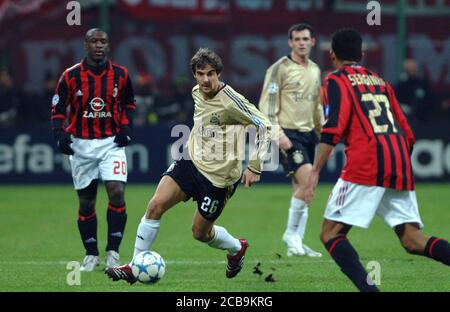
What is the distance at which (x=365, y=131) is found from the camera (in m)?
7.71

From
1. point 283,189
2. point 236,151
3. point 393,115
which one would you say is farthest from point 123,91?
point 283,189

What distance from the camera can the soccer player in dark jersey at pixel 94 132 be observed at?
33.3 feet

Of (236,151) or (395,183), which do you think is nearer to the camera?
(395,183)

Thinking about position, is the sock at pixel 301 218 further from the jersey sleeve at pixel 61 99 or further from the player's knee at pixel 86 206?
the jersey sleeve at pixel 61 99

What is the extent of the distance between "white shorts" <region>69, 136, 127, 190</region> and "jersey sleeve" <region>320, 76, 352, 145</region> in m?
3.07

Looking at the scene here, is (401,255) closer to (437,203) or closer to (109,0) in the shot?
(437,203)

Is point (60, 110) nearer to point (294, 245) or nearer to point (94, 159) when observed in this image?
point (94, 159)

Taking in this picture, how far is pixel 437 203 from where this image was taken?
16.8m

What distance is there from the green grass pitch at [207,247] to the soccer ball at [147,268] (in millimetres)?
126

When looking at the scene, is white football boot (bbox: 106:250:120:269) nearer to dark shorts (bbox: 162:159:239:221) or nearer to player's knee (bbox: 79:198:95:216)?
player's knee (bbox: 79:198:95:216)

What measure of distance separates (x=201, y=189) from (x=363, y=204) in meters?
1.94

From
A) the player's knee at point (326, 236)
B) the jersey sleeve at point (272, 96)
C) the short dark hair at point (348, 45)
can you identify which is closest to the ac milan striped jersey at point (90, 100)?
the jersey sleeve at point (272, 96)

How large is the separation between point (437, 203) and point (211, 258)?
6.78 metres

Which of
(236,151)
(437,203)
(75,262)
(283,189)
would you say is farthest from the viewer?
(283,189)
